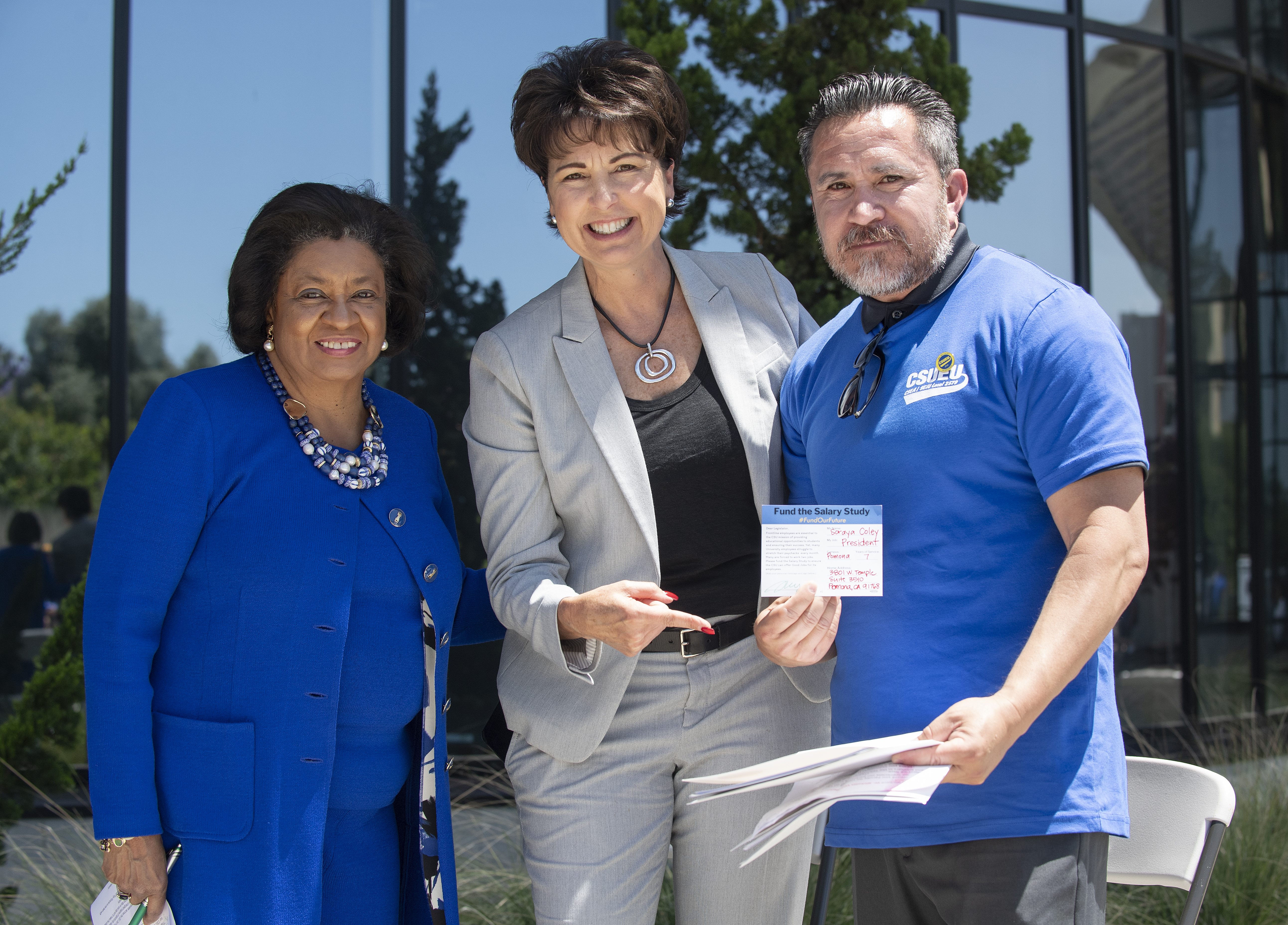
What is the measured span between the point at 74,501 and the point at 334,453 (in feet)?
11.0

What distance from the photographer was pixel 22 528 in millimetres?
4723

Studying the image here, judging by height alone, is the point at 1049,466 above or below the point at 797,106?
below

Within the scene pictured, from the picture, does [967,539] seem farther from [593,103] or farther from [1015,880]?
[593,103]

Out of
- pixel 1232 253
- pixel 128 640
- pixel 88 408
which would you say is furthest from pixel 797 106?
pixel 1232 253

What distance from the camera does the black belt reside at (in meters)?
2.04

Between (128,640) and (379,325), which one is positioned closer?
(128,640)

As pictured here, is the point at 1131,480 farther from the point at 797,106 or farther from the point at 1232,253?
the point at 1232,253

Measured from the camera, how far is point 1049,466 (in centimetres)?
154

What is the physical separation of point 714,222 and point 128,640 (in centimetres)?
248

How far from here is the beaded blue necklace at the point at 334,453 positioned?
6.86 ft

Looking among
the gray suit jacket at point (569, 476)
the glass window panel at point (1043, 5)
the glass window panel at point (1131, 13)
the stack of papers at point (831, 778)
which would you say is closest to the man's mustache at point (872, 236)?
the gray suit jacket at point (569, 476)

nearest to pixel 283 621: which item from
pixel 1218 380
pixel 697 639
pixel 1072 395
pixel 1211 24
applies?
pixel 697 639

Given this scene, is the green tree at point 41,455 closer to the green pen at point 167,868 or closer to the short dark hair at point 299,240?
the short dark hair at point 299,240

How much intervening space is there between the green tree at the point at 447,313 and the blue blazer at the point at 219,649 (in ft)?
9.94
